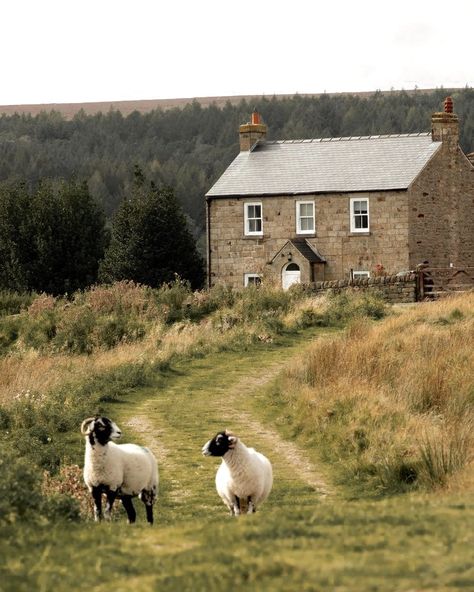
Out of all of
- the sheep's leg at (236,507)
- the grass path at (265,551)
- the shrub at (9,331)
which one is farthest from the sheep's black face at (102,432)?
the shrub at (9,331)

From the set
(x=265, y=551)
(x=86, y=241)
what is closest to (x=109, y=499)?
(x=265, y=551)

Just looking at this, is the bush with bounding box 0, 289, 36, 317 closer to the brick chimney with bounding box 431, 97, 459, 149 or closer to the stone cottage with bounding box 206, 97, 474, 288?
the stone cottage with bounding box 206, 97, 474, 288

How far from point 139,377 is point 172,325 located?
9652 millimetres

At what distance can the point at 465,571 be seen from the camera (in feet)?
26.1

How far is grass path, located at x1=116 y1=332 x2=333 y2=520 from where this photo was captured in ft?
48.6

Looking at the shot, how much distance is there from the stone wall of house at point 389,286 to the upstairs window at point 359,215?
41.6ft

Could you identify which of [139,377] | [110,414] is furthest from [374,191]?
[110,414]

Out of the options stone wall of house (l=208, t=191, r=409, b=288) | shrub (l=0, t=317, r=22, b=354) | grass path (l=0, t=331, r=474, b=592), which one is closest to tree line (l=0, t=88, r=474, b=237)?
stone wall of house (l=208, t=191, r=409, b=288)

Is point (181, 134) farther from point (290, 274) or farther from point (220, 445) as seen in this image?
point (220, 445)

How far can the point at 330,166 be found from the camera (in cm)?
5353

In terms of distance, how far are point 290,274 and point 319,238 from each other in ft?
6.14

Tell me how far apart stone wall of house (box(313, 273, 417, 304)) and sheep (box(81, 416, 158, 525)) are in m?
25.9

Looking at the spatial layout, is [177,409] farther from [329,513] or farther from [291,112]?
[291,112]

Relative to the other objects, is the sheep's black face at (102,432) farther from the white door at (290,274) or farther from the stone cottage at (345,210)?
the white door at (290,274)
